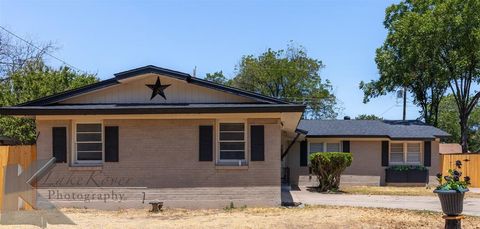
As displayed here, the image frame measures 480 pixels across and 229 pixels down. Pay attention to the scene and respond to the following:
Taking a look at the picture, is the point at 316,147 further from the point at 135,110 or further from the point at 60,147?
the point at 60,147

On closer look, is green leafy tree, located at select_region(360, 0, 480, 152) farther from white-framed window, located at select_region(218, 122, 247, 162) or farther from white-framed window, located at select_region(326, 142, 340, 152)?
white-framed window, located at select_region(218, 122, 247, 162)

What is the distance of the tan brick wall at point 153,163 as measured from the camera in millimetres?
15352

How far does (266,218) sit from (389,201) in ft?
22.0

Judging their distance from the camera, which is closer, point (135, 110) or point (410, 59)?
point (135, 110)

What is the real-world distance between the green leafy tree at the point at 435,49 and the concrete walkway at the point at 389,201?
1236 cm

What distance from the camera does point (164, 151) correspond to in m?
15.4

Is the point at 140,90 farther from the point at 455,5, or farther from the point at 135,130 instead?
the point at 455,5

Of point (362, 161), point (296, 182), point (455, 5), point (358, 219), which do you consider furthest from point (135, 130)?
point (455, 5)

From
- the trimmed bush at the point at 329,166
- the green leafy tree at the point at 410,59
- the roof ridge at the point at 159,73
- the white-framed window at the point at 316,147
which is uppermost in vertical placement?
the green leafy tree at the point at 410,59

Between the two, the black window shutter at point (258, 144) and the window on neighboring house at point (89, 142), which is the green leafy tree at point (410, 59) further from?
the window on neighboring house at point (89, 142)

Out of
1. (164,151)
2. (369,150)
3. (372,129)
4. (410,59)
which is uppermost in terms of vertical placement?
(410,59)

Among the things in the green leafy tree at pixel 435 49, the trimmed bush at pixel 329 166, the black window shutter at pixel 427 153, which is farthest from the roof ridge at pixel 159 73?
the green leafy tree at pixel 435 49

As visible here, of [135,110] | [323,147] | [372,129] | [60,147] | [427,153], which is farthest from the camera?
[372,129]

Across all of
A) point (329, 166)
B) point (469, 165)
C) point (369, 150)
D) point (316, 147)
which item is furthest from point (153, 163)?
point (469, 165)
